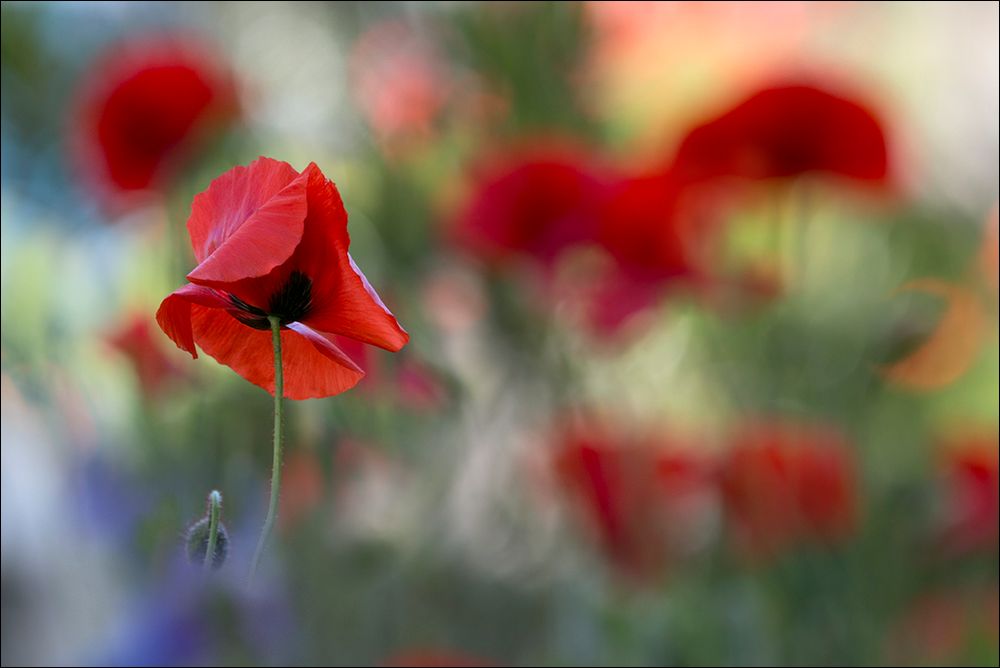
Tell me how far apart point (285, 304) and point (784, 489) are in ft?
1.88

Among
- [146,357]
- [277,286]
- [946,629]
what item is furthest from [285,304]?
[946,629]

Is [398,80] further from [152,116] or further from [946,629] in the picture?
[946,629]

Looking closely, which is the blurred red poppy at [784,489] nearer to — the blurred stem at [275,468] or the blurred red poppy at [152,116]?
the blurred red poppy at [152,116]

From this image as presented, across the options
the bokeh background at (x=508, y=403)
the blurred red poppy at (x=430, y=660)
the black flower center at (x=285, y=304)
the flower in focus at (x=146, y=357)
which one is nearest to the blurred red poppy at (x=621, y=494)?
the bokeh background at (x=508, y=403)

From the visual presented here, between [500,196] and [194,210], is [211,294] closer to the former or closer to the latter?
[194,210]

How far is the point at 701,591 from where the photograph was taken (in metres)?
0.71

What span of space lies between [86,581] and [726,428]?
16.2 inches

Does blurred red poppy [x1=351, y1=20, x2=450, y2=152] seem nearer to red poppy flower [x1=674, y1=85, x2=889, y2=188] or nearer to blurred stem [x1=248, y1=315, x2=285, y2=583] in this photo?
red poppy flower [x1=674, y1=85, x2=889, y2=188]

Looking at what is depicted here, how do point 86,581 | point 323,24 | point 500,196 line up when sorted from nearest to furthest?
point 86,581
point 500,196
point 323,24

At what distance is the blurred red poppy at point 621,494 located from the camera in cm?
70

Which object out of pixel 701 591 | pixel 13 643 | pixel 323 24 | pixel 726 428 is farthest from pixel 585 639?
pixel 323 24

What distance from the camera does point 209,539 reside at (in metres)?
0.18

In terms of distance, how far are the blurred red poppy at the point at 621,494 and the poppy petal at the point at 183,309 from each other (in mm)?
514

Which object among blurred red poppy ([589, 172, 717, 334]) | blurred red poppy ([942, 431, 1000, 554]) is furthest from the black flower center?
blurred red poppy ([942, 431, 1000, 554])
